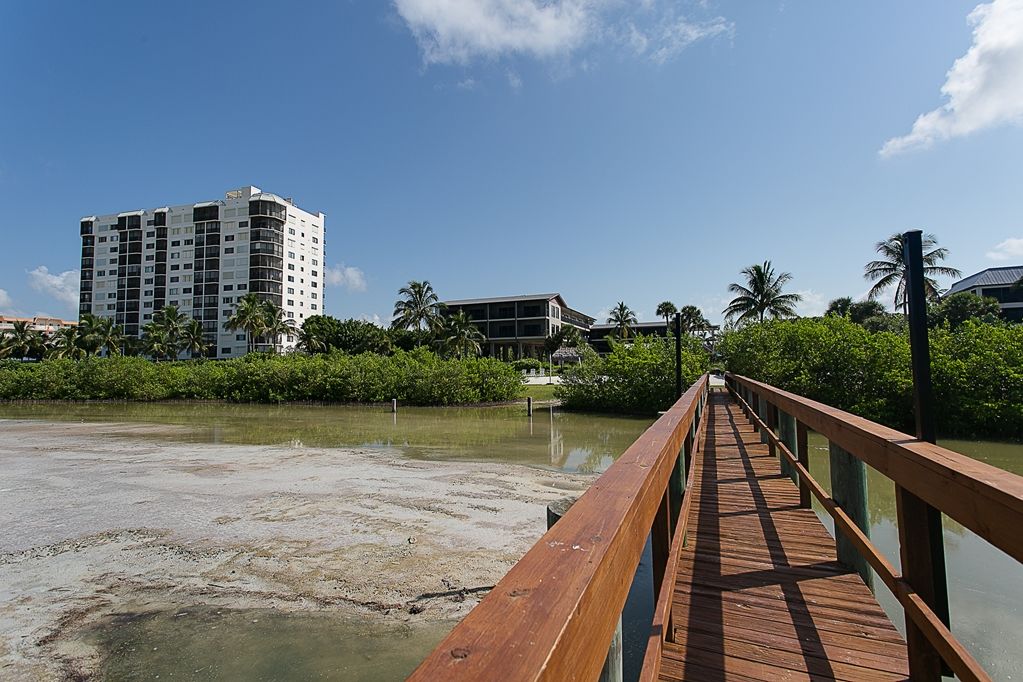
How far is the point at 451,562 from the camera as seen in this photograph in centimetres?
638

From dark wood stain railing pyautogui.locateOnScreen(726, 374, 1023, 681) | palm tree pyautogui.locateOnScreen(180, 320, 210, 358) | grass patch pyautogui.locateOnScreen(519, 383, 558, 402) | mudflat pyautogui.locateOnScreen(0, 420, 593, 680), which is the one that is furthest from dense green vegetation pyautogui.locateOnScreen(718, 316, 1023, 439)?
palm tree pyautogui.locateOnScreen(180, 320, 210, 358)

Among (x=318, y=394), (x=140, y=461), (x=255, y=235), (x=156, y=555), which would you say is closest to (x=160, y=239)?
(x=255, y=235)

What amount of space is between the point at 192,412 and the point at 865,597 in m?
34.0

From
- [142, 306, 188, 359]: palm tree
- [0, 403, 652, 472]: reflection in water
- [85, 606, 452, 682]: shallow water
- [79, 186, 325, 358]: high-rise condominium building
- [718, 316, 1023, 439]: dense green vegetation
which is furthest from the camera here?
[79, 186, 325, 358]: high-rise condominium building

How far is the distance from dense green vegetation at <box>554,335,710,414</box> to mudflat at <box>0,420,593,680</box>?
51.3ft

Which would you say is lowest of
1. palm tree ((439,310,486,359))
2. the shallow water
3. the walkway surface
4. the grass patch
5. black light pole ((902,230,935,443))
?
the shallow water

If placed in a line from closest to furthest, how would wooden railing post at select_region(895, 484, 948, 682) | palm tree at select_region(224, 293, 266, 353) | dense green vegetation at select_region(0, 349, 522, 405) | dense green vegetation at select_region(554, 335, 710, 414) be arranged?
wooden railing post at select_region(895, 484, 948, 682) < dense green vegetation at select_region(554, 335, 710, 414) < dense green vegetation at select_region(0, 349, 522, 405) < palm tree at select_region(224, 293, 266, 353)

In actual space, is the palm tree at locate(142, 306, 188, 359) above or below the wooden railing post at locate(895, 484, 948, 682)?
above

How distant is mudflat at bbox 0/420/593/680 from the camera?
17.4 feet

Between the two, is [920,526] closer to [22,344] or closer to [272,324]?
[272,324]

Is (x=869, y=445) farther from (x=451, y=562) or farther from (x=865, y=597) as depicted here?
(x=451, y=562)

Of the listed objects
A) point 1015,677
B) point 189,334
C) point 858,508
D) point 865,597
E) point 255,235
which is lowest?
point 1015,677

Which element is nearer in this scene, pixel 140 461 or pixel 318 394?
pixel 140 461

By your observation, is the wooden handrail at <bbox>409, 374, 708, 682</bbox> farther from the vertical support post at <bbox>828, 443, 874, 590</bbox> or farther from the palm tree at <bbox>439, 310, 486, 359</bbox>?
the palm tree at <bbox>439, 310, 486, 359</bbox>
